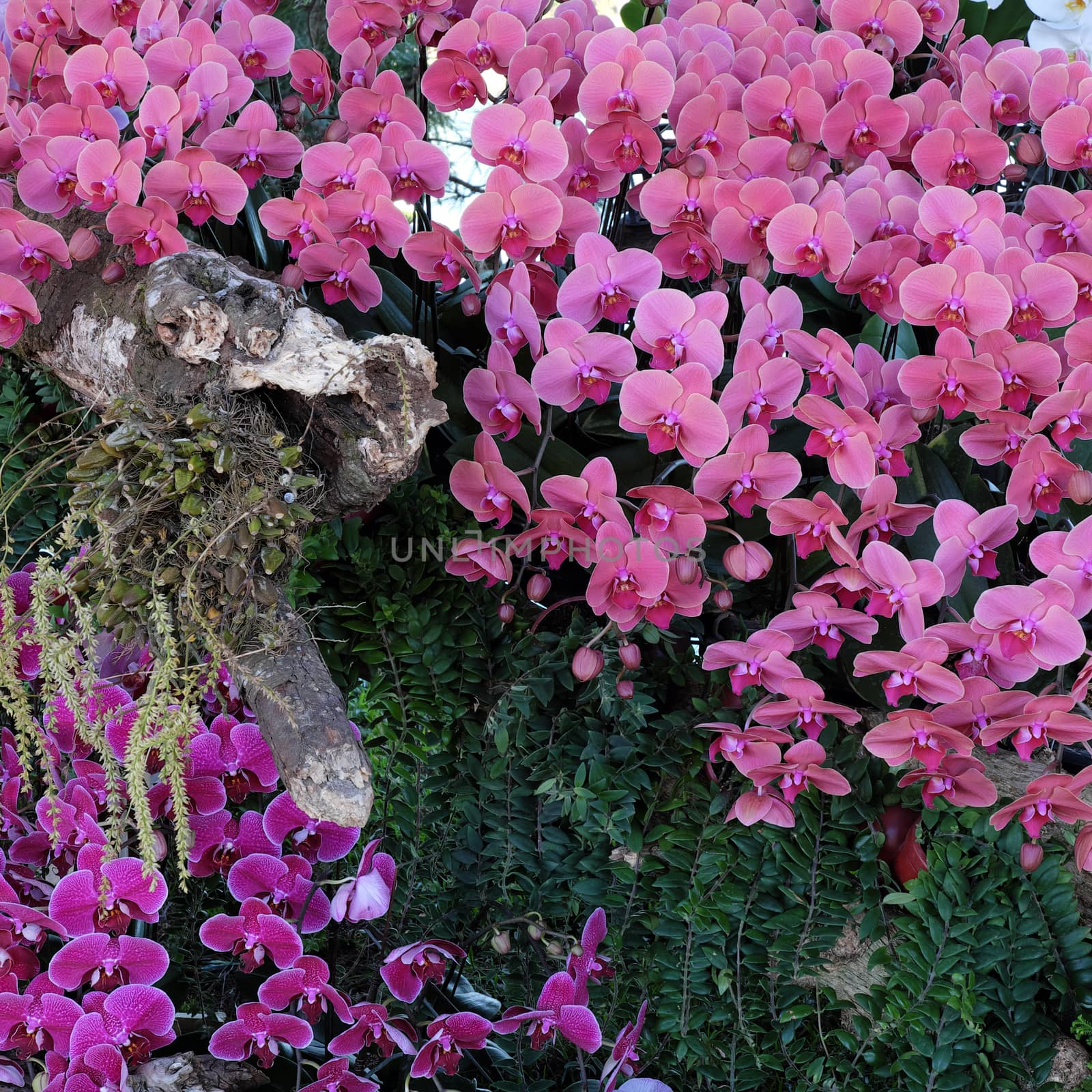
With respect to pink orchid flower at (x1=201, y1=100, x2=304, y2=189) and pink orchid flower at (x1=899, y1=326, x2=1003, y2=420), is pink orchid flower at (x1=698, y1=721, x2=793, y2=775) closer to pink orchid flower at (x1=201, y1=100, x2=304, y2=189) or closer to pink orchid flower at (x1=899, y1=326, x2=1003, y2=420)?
pink orchid flower at (x1=899, y1=326, x2=1003, y2=420)

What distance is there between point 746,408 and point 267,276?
0.44m

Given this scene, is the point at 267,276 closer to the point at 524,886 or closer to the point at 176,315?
the point at 176,315

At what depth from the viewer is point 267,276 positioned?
0.83m

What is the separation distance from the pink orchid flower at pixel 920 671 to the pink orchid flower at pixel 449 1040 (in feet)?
1.71

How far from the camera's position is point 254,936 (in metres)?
0.87

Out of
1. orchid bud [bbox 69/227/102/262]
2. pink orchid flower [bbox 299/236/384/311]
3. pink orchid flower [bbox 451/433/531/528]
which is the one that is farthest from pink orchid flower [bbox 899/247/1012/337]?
orchid bud [bbox 69/227/102/262]

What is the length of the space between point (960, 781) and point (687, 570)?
11.6 inches

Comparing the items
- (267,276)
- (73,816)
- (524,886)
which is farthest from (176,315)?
(524,886)

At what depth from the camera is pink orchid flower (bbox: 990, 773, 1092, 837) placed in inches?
28.7

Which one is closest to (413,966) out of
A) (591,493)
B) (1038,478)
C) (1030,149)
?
(591,493)

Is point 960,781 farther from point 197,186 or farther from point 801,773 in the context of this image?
point 197,186

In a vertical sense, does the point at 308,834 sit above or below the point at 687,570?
below

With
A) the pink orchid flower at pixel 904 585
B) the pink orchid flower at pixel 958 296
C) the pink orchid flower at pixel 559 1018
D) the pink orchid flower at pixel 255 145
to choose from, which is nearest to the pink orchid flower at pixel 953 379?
the pink orchid flower at pixel 958 296

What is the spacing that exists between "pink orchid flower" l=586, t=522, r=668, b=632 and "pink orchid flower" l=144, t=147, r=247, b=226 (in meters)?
0.42
